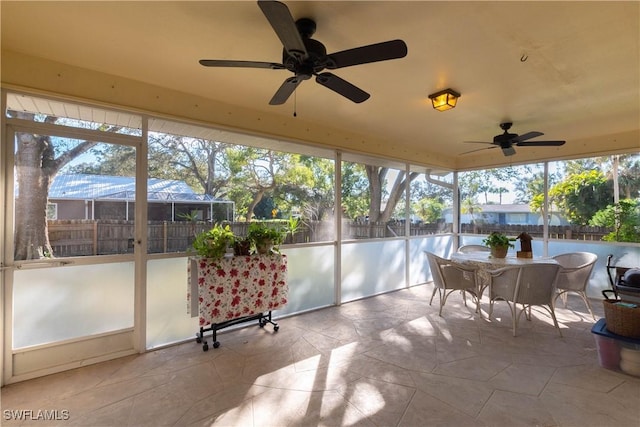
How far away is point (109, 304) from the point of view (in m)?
2.79

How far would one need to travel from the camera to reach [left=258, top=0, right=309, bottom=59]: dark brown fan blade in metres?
1.38

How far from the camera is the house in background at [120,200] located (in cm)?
261

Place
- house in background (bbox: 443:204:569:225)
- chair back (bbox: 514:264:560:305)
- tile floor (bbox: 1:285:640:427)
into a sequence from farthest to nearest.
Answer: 1. house in background (bbox: 443:204:569:225)
2. chair back (bbox: 514:264:560:305)
3. tile floor (bbox: 1:285:640:427)

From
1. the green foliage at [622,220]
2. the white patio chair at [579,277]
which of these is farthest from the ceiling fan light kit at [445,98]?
the green foliage at [622,220]

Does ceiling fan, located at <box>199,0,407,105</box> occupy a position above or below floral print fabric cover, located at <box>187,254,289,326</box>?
above

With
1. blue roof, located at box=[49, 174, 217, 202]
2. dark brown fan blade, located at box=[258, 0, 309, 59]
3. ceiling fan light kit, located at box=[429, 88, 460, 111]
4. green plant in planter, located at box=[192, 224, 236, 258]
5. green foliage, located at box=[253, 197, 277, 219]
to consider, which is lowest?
green plant in planter, located at box=[192, 224, 236, 258]

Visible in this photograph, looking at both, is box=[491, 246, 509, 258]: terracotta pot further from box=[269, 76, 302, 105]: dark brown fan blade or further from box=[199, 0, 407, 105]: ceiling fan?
box=[269, 76, 302, 105]: dark brown fan blade

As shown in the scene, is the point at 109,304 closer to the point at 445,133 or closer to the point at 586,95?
the point at 445,133

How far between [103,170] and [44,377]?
1.83 m

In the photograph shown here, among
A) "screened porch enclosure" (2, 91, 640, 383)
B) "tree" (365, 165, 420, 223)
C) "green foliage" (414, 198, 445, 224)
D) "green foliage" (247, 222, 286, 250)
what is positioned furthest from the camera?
"green foliage" (414, 198, 445, 224)

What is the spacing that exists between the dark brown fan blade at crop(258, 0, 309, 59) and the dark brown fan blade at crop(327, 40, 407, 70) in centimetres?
19

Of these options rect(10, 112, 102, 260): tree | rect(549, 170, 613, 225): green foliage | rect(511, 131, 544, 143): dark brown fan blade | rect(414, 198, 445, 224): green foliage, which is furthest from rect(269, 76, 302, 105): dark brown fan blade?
rect(549, 170, 613, 225): green foliage

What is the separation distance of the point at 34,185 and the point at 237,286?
77.2 inches

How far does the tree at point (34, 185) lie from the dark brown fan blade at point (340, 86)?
7.84 feet
